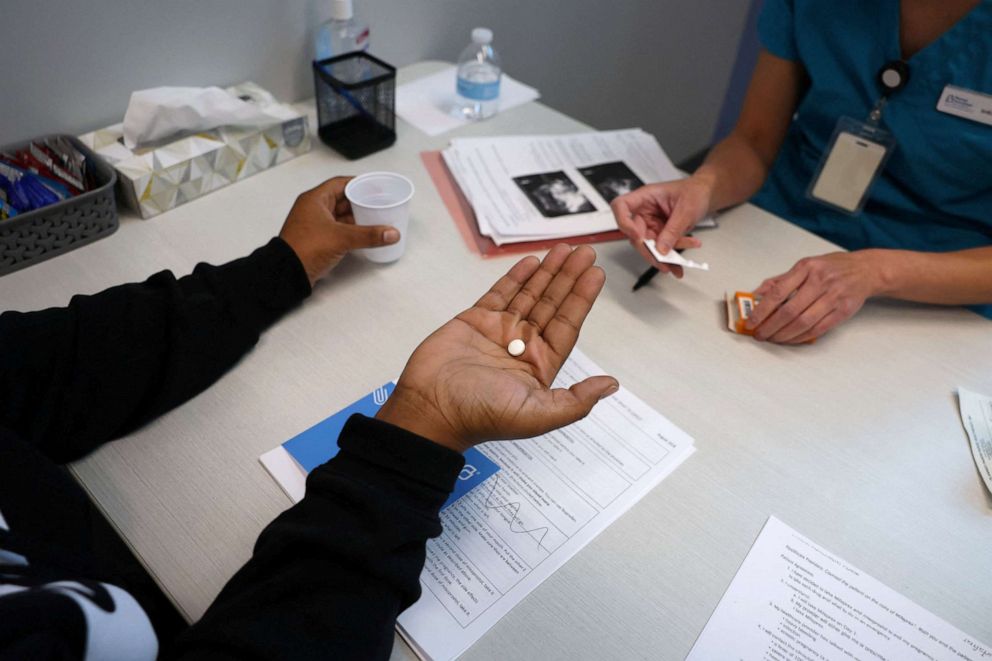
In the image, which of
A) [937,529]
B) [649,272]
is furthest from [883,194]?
[937,529]

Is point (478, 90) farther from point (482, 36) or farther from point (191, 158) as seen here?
point (191, 158)

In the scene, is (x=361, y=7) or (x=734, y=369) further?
(x=361, y=7)

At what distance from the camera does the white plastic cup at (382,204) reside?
0.83 m

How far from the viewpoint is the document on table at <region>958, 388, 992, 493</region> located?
2.27ft

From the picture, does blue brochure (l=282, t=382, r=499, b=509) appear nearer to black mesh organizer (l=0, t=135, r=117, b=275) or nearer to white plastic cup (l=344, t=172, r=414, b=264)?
white plastic cup (l=344, t=172, r=414, b=264)

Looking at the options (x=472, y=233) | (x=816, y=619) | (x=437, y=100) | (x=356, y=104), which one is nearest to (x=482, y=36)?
(x=437, y=100)

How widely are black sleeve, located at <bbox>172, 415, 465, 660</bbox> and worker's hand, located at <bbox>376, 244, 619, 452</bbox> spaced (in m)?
0.05

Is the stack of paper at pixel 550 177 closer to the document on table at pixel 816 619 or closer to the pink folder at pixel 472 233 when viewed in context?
the pink folder at pixel 472 233

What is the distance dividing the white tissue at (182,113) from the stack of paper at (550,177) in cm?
33

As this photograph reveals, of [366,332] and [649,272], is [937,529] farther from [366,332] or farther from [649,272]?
[366,332]

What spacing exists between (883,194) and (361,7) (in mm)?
1008

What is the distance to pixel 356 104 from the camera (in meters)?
1.11

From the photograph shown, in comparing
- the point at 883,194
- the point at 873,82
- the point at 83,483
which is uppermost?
the point at 873,82

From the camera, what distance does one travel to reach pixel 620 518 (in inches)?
24.5
